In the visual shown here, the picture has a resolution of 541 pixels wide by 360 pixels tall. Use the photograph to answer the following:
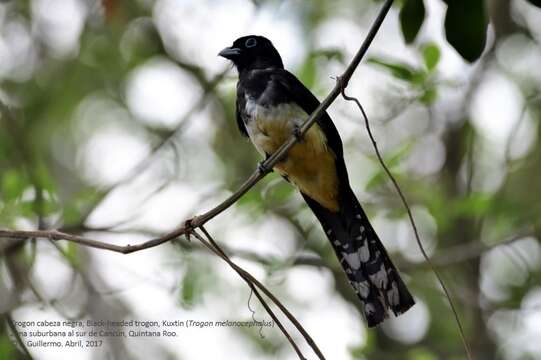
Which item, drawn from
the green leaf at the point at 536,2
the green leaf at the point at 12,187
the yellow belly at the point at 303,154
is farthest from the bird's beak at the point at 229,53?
the green leaf at the point at 536,2

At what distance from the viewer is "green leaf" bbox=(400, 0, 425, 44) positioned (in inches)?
118

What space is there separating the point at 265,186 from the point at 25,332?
1.65 metres

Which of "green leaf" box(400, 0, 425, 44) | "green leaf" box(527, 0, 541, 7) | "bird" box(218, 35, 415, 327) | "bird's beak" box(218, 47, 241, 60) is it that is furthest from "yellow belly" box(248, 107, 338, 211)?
"green leaf" box(527, 0, 541, 7)

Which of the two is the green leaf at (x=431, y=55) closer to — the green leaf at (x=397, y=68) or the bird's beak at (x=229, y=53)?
the green leaf at (x=397, y=68)

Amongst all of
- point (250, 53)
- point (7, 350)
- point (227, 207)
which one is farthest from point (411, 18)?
point (7, 350)

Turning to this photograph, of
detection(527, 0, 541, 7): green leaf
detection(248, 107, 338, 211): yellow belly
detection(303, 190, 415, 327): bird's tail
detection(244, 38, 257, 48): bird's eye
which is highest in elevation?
detection(244, 38, 257, 48): bird's eye

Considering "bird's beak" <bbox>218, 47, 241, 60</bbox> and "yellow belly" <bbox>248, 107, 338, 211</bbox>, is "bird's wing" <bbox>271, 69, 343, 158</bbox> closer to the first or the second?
"yellow belly" <bbox>248, 107, 338, 211</bbox>

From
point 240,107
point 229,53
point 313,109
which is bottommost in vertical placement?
point 240,107

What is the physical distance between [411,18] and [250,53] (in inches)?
84.2

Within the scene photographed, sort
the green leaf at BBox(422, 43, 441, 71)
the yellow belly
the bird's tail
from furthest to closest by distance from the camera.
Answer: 1. the green leaf at BBox(422, 43, 441, 71)
2. the yellow belly
3. the bird's tail

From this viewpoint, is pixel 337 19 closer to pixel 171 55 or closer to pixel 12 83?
pixel 171 55

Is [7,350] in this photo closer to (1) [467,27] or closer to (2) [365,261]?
(2) [365,261]

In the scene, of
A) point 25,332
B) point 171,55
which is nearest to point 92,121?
point 171,55

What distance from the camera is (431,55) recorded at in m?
4.37
